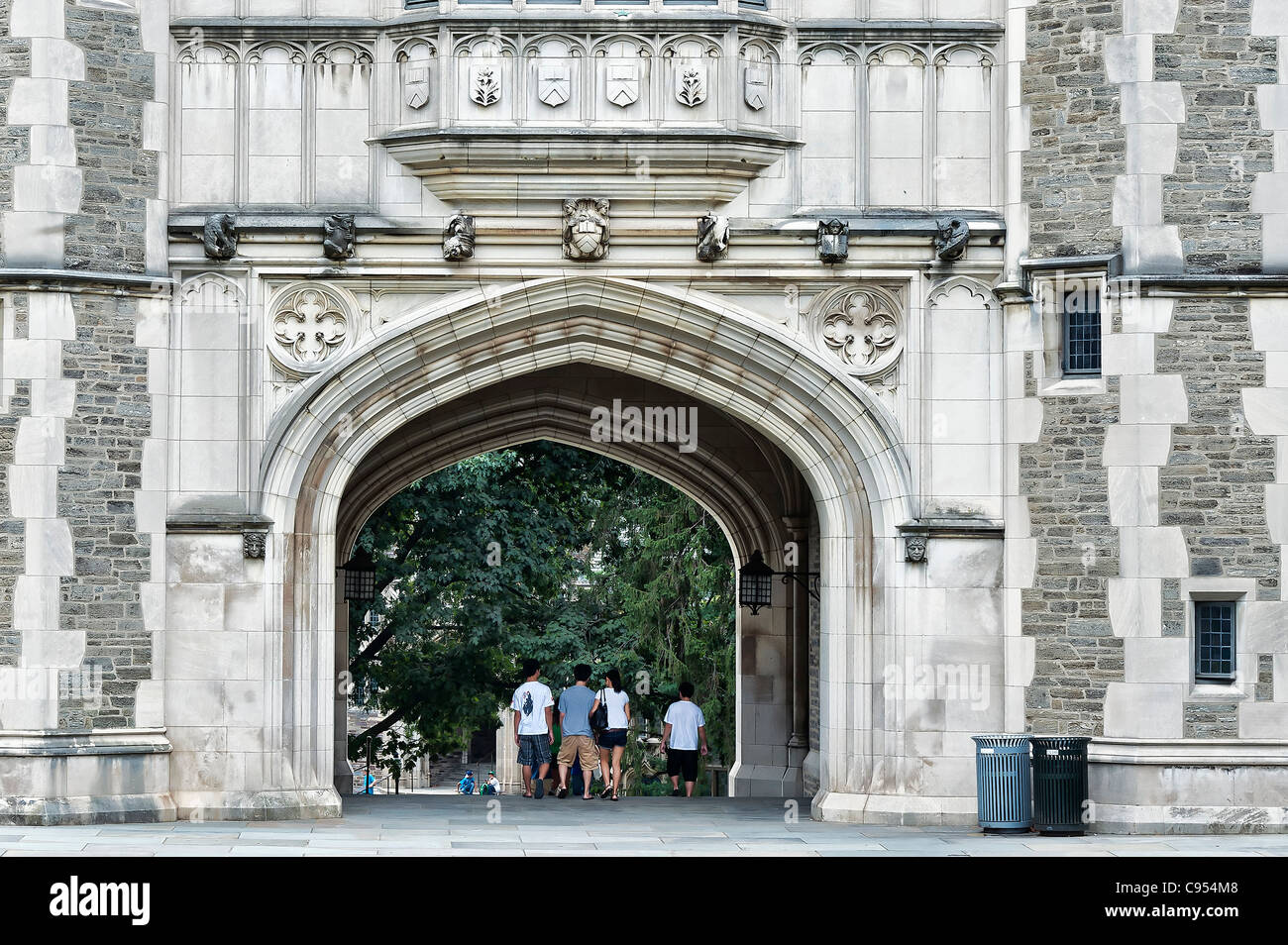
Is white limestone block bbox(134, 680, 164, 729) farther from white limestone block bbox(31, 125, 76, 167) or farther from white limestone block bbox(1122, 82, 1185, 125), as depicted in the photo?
white limestone block bbox(1122, 82, 1185, 125)

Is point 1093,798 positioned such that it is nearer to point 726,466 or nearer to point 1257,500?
point 1257,500

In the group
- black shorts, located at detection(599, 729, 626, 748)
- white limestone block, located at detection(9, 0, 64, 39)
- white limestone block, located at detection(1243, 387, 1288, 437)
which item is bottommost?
black shorts, located at detection(599, 729, 626, 748)

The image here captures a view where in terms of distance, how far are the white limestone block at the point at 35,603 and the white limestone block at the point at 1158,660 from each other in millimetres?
7772

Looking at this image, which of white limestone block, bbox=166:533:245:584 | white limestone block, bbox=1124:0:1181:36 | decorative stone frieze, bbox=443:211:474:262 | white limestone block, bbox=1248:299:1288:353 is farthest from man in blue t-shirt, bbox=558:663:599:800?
white limestone block, bbox=1124:0:1181:36

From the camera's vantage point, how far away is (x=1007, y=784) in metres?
14.4

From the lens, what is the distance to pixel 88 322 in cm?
1490

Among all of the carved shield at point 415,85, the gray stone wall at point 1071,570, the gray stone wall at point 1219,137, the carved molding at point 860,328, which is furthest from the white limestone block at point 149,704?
the gray stone wall at point 1219,137

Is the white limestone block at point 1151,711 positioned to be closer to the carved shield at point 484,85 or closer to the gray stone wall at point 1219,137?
the gray stone wall at point 1219,137

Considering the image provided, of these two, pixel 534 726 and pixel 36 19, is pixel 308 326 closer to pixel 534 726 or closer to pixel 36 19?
pixel 36 19

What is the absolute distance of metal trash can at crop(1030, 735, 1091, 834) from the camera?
14242 mm

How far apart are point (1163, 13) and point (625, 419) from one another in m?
6.91

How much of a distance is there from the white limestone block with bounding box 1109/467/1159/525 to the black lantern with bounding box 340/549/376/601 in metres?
7.86

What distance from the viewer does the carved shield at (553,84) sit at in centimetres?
1520

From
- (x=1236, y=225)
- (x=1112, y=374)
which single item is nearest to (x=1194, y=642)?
(x=1112, y=374)
